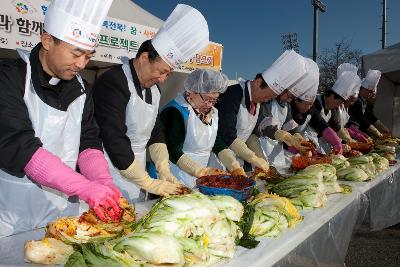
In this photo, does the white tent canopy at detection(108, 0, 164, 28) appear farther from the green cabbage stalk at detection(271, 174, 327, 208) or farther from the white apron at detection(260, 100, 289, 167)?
the green cabbage stalk at detection(271, 174, 327, 208)

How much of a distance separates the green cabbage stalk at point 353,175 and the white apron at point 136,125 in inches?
69.3

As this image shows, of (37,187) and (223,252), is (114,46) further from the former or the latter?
(223,252)

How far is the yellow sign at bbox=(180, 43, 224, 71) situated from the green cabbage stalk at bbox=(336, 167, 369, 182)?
290cm

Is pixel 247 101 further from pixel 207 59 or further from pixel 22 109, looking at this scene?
pixel 22 109

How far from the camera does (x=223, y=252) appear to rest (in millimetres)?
1514

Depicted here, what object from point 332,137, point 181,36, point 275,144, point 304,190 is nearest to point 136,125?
point 181,36

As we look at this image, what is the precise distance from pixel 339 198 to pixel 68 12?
2.14m

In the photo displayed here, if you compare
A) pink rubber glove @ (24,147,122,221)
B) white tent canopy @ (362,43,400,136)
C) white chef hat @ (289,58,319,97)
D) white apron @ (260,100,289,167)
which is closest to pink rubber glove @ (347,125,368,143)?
white apron @ (260,100,289,167)

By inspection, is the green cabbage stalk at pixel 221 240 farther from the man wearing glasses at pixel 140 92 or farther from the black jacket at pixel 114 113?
the black jacket at pixel 114 113

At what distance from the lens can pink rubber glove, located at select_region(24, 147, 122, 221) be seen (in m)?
1.59

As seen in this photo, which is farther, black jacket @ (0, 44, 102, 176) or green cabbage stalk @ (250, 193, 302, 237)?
green cabbage stalk @ (250, 193, 302, 237)

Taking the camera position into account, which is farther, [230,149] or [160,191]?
[230,149]

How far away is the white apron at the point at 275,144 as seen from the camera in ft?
16.0

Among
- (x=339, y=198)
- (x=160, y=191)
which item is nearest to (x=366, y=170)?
(x=339, y=198)
